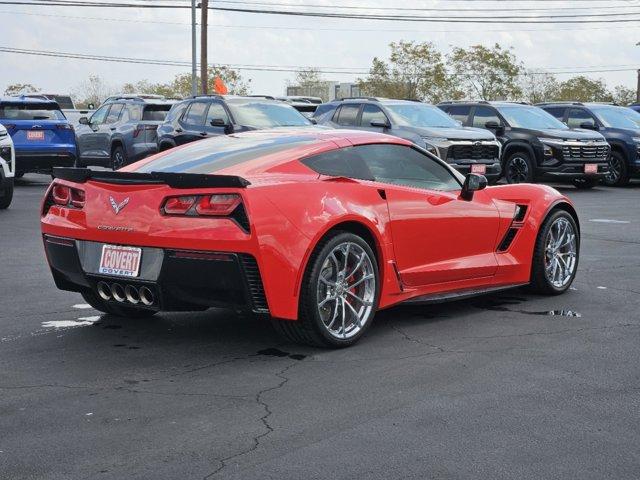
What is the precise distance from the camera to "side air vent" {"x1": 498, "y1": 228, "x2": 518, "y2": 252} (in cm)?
807

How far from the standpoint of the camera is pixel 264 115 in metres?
19.9

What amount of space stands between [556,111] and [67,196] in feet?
65.8

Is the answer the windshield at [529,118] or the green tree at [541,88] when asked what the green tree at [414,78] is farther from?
the windshield at [529,118]

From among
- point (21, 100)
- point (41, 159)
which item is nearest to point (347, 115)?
point (41, 159)

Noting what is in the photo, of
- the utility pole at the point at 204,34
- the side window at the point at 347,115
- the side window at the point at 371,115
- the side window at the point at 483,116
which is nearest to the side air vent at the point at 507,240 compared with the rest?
the side window at the point at 371,115

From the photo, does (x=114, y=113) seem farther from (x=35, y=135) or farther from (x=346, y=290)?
(x=346, y=290)

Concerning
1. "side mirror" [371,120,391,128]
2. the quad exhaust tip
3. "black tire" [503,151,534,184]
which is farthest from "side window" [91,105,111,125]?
the quad exhaust tip

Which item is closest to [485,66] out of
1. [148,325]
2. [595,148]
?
[595,148]

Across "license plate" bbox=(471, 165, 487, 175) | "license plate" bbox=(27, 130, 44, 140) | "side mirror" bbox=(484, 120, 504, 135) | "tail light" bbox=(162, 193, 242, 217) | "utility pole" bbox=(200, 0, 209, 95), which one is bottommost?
"license plate" bbox=(471, 165, 487, 175)

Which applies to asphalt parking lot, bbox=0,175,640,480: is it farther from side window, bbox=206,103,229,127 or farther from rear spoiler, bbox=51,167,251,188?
side window, bbox=206,103,229,127

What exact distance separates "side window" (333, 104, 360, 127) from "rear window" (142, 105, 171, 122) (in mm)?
4435

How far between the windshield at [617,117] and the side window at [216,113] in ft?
31.6

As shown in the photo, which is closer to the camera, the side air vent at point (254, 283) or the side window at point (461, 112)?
the side air vent at point (254, 283)

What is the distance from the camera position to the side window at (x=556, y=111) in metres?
25.1
